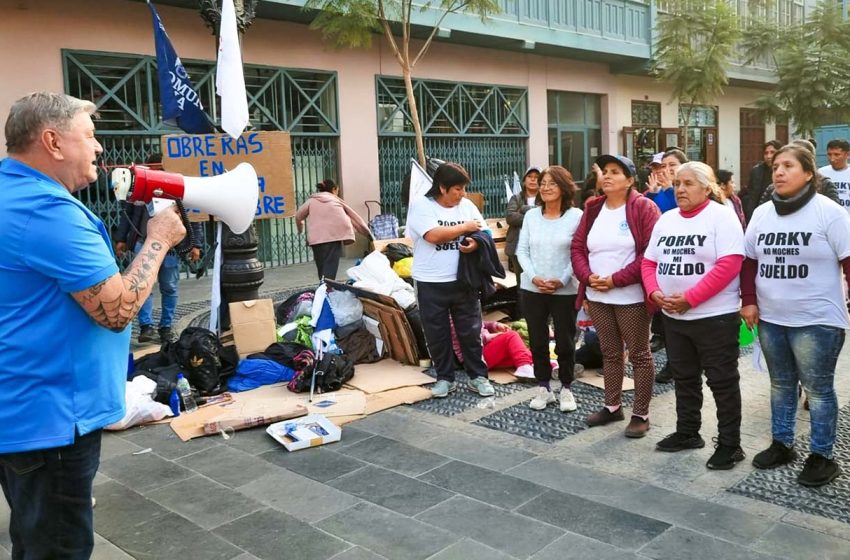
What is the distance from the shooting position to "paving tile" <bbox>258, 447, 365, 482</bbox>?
4.58 meters

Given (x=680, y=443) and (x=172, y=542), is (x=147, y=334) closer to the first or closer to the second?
(x=172, y=542)

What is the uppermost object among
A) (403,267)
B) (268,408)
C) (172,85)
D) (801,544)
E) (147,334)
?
(172,85)

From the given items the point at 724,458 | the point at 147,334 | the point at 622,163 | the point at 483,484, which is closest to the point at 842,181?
the point at 622,163

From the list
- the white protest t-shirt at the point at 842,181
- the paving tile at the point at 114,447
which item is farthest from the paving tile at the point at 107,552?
the white protest t-shirt at the point at 842,181

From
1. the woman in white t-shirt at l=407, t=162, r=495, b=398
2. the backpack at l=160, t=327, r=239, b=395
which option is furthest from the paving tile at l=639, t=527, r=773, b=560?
the backpack at l=160, t=327, r=239, b=395

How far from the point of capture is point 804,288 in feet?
13.5

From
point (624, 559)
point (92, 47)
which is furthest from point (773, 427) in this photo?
point (92, 47)

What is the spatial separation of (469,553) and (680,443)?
188cm

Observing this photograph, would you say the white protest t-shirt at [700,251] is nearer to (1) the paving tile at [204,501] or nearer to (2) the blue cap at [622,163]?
(2) the blue cap at [622,163]

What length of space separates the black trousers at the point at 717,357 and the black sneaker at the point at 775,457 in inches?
5.7

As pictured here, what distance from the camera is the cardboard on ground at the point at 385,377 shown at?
6285 mm

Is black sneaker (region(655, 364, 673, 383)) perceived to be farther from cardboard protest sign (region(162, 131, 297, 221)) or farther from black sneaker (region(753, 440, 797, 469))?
cardboard protest sign (region(162, 131, 297, 221))

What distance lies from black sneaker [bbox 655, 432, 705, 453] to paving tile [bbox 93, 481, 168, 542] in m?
2.94

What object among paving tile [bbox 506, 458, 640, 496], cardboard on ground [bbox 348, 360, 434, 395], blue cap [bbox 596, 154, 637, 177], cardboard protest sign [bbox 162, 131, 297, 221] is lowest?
paving tile [bbox 506, 458, 640, 496]
